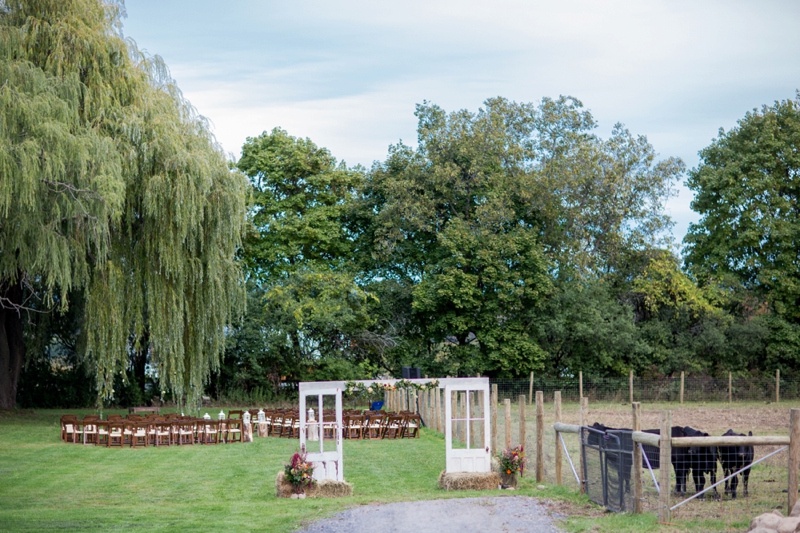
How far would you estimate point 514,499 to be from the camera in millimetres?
12500

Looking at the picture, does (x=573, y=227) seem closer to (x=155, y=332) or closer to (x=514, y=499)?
(x=155, y=332)

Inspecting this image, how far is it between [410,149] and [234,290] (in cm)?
1734

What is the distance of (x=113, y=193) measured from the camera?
20016 millimetres

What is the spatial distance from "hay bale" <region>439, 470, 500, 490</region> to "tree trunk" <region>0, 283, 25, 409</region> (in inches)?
780

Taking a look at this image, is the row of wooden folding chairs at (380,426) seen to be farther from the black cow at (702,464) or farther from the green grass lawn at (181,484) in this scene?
the black cow at (702,464)

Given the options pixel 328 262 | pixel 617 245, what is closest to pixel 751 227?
pixel 617 245

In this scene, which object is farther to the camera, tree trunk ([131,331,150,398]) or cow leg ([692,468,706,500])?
tree trunk ([131,331,150,398])

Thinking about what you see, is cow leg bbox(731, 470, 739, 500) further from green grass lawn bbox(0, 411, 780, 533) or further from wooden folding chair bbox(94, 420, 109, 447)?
wooden folding chair bbox(94, 420, 109, 447)

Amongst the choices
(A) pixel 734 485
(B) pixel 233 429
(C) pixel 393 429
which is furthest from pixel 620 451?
(B) pixel 233 429

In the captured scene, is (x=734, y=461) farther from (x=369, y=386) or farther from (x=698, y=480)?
(x=369, y=386)

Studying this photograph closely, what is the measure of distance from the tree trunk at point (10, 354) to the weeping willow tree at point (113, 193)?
4.90 meters

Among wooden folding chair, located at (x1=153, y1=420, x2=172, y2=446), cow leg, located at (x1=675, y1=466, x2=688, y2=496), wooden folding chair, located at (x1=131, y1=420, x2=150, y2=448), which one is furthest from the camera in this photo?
wooden folding chair, located at (x1=153, y1=420, x2=172, y2=446)

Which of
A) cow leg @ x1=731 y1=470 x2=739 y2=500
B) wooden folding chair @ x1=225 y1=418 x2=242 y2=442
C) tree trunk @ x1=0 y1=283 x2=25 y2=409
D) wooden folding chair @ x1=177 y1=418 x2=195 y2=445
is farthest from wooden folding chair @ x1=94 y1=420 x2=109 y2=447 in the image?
cow leg @ x1=731 y1=470 x2=739 y2=500

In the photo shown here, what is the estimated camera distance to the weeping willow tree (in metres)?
19.5
